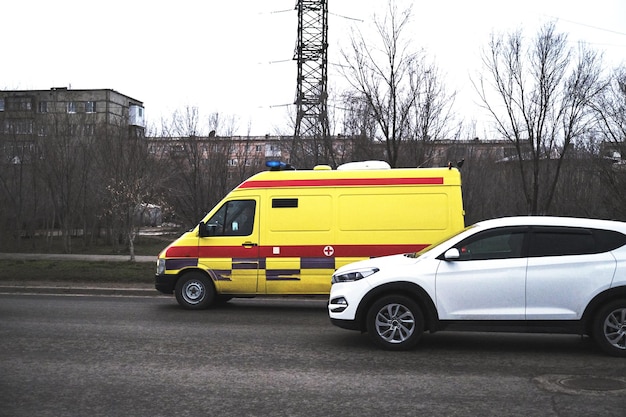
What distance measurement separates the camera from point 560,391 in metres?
5.84

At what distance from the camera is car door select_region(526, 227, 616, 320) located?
726 centimetres

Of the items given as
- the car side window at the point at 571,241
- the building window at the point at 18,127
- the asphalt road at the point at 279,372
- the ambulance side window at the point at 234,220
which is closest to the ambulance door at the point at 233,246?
the ambulance side window at the point at 234,220

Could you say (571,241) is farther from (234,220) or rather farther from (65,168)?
(65,168)

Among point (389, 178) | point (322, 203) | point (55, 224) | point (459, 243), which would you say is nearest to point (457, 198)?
point (389, 178)

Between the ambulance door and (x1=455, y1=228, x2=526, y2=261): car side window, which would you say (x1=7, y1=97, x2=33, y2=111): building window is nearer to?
the ambulance door

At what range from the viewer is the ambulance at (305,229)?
423 inches

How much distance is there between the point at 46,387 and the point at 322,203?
6.05 meters

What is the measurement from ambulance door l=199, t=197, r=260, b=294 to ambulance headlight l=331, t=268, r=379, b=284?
3.25m

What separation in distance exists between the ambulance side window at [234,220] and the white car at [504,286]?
→ 3750 millimetres

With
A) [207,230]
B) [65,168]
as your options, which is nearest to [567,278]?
[207,230]

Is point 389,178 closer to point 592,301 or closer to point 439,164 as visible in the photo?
point 592,301

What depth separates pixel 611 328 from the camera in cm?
726

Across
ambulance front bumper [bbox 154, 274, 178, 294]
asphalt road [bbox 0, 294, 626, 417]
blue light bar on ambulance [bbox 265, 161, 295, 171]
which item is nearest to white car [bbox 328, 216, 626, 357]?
asphalt road [bbox 0, 294, 626, 417]

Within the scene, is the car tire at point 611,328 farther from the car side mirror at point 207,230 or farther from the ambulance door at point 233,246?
the car side mirror at point 207,230
